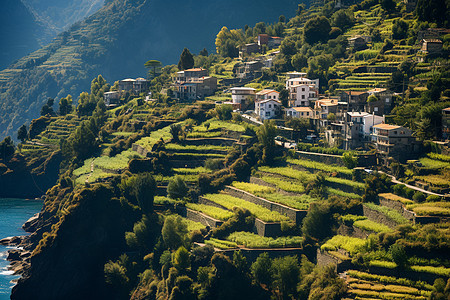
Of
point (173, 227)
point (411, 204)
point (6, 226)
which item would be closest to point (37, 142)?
point (6, 226)

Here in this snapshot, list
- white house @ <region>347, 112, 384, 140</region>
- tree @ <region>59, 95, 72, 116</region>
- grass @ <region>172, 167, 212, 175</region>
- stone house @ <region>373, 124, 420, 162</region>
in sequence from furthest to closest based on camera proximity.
Answer: tree @ <region>59, 95, 72, 116</region> < grass @ <region>172, 167, 212, 175</region> < white house @ <region>347, 112, 384, 140</region> < stone house @ <region>373, 124, 420, 162</region>

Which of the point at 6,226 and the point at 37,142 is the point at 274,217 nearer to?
the point at 6,226

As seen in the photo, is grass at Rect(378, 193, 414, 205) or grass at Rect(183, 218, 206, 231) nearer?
grass at Rect(378, 193, 414, 205)

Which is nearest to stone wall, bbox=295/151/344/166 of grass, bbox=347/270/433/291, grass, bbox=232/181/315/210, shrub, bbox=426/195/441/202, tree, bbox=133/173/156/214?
grass, bbox=232/181/315/210

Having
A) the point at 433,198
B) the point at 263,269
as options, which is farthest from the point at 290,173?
the point at 433,198

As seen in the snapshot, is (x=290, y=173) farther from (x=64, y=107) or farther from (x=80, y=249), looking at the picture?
(x=64, y=107)

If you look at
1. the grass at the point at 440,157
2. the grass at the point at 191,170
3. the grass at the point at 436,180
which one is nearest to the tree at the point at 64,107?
the grass at the point at 191,170

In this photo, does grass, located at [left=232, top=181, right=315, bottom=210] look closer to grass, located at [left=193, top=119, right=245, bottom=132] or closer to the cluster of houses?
the cluster of houses
